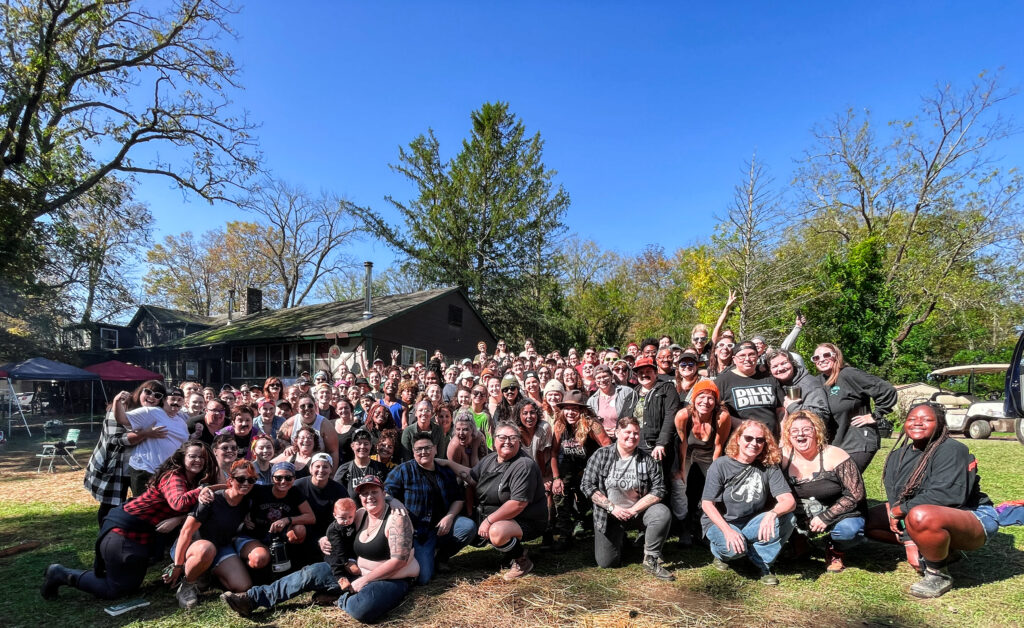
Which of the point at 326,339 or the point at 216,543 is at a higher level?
the point at 326,339

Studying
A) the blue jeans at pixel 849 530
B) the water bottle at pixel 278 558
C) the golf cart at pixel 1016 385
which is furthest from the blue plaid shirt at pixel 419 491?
the golf cart at pixel 1016 385

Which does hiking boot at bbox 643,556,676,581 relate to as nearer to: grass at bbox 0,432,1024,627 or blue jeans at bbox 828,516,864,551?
grass at bbox 0,432,1024,627

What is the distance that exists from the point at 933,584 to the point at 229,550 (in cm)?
505

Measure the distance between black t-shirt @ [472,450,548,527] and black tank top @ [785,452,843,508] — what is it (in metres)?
2.00

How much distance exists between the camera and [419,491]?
13.9ft

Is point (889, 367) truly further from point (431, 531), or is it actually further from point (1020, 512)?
point (431, 531)

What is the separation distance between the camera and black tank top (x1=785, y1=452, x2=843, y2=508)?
12.8 ft

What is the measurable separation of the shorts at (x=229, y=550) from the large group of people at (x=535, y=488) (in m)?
0.02

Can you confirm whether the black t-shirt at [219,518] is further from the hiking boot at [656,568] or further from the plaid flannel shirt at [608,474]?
the hiking boot at [656,568]

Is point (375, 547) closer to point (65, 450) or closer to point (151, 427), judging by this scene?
point (151, 427)

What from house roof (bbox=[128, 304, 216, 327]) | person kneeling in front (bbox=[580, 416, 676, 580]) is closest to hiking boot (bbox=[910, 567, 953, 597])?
person kneeling in front (bbox=[580, 416, 676, 580])

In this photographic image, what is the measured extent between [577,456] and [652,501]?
40.8 inches

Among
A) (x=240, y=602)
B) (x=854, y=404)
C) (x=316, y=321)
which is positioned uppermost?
(x=316, y=321)

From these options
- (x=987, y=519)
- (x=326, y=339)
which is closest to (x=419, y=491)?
(x=987, y=519)
